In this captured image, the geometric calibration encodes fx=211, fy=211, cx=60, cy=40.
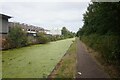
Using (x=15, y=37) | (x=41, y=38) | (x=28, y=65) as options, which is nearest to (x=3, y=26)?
(x=15, y=37)

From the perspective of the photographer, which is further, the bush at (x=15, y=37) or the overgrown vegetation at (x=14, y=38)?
the bush at (x=15, y=37)

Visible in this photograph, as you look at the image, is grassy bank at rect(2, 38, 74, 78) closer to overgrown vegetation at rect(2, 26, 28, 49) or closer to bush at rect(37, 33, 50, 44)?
overgrown vegetation at rect(2, 26, 28, 49)

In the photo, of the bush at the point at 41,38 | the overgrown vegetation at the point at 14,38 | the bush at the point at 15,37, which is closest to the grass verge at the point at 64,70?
the overgrown vegetation at the point at 14,38

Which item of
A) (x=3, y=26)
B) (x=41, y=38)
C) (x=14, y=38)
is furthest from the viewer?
(x=41, y=38)

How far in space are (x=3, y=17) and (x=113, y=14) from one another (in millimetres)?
29380

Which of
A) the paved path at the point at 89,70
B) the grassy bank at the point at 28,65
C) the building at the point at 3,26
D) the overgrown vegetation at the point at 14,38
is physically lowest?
the grassy bank at the point at 28,65

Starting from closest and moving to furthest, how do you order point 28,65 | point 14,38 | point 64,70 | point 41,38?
point 64,70 → point 28,65 → point 14,38 → point 41,38

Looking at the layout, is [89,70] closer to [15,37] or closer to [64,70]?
Answer: [64,70]

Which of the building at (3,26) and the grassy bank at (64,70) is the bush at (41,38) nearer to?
the building at (3,26)

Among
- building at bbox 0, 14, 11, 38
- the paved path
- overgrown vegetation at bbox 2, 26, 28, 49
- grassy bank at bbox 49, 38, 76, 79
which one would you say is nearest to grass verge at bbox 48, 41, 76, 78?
grassy bank at bbox 49, 38, 76, 79

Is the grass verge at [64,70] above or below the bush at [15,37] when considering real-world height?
below

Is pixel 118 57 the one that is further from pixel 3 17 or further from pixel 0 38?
pixel 3 17

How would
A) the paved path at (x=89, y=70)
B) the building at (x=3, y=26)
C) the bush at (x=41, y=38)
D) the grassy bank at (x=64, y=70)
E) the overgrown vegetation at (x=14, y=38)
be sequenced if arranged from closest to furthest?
the paved path at (x=89, y=70) < the grassy bank at (x=64, y=70) < the overgrown vegetation at (x=14, y=38) < the building at (x=3, y=26) < the bush at (x=41, y=38)

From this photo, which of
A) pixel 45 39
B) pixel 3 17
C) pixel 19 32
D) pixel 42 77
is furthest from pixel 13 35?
pixel 42 77
